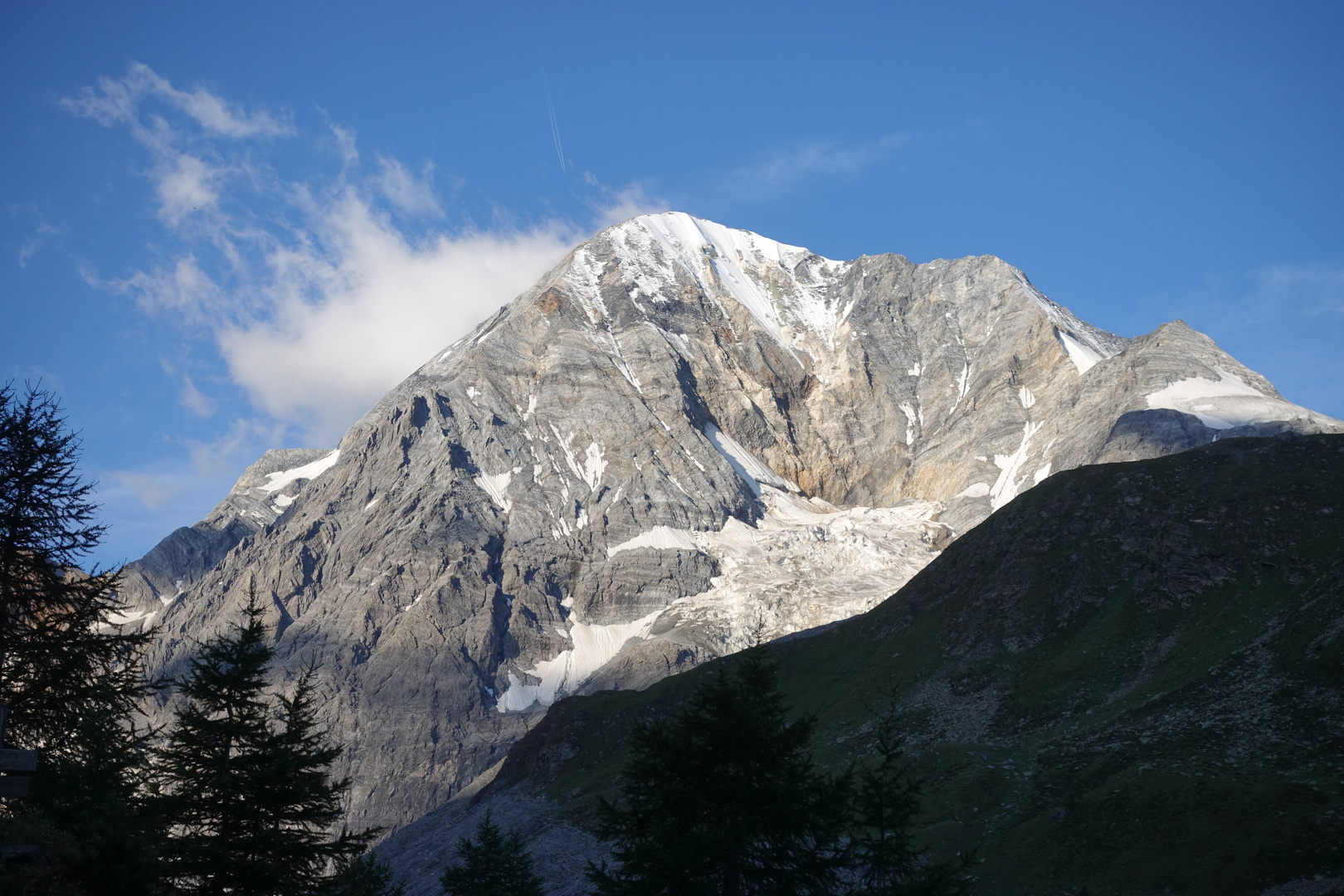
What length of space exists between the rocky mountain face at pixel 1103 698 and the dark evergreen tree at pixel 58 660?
15.7 metres

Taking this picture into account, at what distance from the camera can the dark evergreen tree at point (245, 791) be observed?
68.3 feet

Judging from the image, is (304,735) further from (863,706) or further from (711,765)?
(863,706)

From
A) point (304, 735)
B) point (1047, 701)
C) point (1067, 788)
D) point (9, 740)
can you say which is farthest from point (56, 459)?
point (1047, 701)

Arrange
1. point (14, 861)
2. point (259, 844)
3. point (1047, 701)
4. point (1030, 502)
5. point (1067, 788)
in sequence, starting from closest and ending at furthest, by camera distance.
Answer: point (14, 861) → point (259, 844) → point (1067, 788) → point (1047, 701) → point (1030, 502)

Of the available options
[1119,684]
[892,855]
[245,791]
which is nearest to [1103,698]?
[1119,684]

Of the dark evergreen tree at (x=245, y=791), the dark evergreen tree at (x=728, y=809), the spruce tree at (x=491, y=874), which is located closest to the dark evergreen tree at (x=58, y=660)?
the dark evergreen tree at (x=245, y=791)

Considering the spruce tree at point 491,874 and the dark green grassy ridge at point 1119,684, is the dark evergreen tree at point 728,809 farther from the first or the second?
the dark green grassy ridge at point 1119,684

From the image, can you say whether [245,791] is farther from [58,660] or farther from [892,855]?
[892,855]

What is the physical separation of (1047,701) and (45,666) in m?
81.8

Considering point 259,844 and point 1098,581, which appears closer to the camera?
point 259,844

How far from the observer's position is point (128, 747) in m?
23.4

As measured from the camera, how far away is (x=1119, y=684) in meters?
84.4

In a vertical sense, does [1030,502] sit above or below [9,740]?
above

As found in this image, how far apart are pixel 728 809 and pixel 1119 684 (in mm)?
72602
